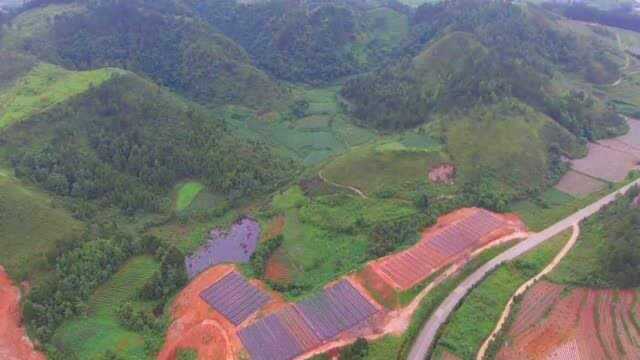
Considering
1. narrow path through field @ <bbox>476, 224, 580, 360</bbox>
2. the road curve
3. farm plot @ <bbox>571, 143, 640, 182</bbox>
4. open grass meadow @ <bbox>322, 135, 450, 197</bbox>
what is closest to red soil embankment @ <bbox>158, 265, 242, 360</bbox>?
the road curve

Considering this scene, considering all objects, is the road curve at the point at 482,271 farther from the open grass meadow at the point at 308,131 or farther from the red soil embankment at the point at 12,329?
the red soil embankment at the point at 12,329

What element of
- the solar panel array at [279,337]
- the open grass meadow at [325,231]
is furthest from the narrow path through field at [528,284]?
the open grass meadow at [325,231]

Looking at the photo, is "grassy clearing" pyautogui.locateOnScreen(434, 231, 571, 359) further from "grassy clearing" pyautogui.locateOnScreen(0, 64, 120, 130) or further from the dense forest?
"grassy clearing" pyautogui.locateOnScreen(0, 64, 120, 130)

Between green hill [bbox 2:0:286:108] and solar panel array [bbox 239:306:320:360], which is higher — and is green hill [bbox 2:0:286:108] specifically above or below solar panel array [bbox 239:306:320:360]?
above

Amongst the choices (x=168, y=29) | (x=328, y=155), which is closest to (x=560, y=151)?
(x=328, y=155)

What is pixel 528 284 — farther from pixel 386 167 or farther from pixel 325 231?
pixel 386 167

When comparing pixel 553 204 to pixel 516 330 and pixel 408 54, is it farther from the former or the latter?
pixel 408 54
